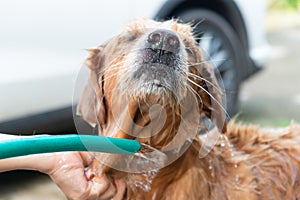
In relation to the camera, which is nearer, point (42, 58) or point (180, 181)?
point (180, 181)

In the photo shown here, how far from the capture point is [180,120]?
2.85 m

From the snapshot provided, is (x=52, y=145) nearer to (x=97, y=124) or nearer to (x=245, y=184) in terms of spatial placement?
(x=97, y=124)

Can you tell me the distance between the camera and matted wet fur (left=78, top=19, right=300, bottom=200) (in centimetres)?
270

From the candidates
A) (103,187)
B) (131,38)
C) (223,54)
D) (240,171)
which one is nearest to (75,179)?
(103,187)

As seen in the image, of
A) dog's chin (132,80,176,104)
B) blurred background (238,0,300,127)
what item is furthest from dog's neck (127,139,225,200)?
blurred background (238,0,300,127)

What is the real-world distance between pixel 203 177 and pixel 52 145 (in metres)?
0.97

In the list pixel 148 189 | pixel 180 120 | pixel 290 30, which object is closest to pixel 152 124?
pixel 180 120

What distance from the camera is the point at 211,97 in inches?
116

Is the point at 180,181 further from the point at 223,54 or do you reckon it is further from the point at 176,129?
the point at 223,54

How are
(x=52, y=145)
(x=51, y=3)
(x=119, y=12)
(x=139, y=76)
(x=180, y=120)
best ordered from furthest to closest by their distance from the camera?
(x=119, y=12)
(x=51, y=3)
(x=180, y=120)
(x=139, y=76)
(x=52, y=145)

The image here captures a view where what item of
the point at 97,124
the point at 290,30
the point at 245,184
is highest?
the point at 97,124

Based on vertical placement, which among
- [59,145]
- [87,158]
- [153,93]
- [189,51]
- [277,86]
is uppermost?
[189,51]

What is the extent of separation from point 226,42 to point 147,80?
378 centimetres

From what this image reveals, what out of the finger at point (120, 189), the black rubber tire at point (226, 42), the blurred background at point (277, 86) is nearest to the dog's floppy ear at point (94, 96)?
the finger at point (120, 189)
